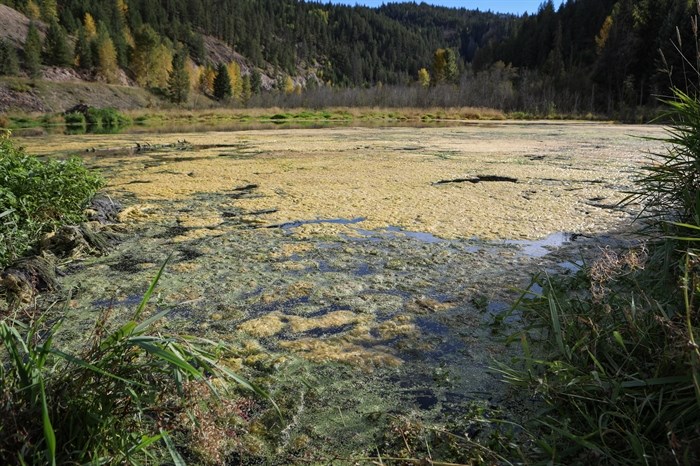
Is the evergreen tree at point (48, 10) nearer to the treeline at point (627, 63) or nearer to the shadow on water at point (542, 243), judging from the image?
the treeline at point (627, 63)

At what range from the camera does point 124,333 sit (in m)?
1.09

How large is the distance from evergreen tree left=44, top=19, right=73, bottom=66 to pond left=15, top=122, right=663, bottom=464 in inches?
2039

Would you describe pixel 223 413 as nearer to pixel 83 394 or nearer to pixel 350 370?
pixel 83 394

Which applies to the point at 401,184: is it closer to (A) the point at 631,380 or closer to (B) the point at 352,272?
(B) the point at 352,272

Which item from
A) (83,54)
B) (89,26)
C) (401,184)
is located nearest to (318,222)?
(401,184)

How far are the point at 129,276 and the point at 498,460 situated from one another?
2.35m

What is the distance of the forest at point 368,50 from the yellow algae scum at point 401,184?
1424mm

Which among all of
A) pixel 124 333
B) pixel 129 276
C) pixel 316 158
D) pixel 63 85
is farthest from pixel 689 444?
pixel 63 85

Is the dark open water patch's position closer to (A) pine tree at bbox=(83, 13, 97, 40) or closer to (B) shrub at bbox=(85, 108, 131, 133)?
(B) shrub at bbox=(85, 108, 131, 133)

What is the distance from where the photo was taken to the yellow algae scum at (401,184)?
3.92 meters

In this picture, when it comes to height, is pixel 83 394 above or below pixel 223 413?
above

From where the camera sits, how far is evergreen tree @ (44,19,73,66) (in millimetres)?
46844

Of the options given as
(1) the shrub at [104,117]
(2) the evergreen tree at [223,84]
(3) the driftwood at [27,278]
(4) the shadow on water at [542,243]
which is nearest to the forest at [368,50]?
(2) the evergreen tree at [223,84]

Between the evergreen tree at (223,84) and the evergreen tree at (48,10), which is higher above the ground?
the evergreen tree at (48,10)
